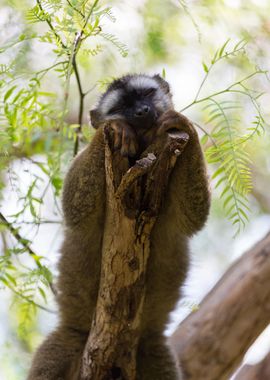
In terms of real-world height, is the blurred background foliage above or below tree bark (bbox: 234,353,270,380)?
above

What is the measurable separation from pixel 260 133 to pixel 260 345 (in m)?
4.83

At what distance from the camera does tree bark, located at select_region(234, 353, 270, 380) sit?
589 centimetres

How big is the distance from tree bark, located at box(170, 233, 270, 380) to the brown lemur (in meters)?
0.72

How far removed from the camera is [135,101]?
15.9ft

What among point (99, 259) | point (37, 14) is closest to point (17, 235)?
point (99, 259)

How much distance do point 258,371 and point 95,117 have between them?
9.59 feet

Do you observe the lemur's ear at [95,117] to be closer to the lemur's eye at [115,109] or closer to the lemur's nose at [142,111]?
the lemur's eye at [115,109]

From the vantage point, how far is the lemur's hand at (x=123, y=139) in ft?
13.1

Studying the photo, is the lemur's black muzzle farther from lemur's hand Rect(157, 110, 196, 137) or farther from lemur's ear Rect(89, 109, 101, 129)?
lemur's ear Rect(89, 109, 101, 129)

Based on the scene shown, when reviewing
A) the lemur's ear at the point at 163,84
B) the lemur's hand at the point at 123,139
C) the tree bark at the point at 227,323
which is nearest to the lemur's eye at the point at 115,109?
the lemur's ear at the point at 163,84

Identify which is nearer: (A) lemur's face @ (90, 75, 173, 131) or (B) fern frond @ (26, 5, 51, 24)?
(B) fern frond @ (26, 5, 51, 24)

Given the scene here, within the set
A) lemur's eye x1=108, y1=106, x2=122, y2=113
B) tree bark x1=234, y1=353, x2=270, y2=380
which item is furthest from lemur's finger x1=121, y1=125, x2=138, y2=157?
tree bark x1=234, y1=353, x2=270, y2=380

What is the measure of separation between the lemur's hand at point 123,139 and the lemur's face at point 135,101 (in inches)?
14.9

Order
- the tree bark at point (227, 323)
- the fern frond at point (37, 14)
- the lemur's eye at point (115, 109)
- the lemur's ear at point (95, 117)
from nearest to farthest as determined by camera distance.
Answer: the fern frond at point (37, 14)
the lemur's eye at point (115, 109)
the lemur's ear at point (95, 117)
the tree bark at point (227, 323)
